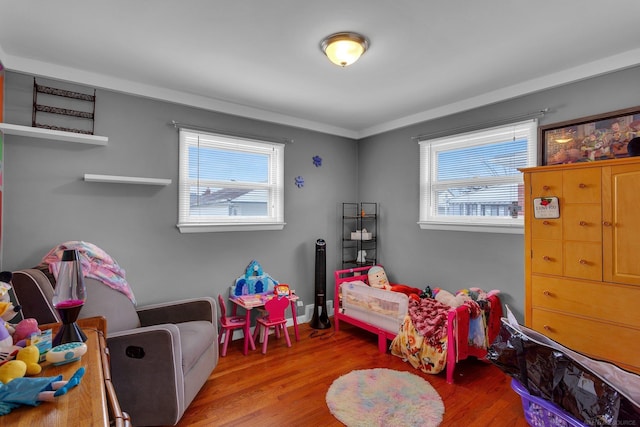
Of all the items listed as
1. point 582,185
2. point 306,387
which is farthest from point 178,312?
point 582,185

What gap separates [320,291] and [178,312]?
1.61 metres

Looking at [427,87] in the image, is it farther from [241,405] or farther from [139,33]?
[241,405]

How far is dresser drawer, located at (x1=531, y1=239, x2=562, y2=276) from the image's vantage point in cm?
220

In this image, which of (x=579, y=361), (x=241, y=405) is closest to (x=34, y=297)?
(x=241, y=405)

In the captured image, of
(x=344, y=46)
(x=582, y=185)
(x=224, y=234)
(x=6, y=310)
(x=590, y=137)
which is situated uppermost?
(x=344, y=46)

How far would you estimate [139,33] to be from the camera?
197cm

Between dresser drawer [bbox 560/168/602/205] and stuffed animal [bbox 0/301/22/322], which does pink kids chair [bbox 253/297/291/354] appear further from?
dresser drawer [bbox 560/168/602/205]

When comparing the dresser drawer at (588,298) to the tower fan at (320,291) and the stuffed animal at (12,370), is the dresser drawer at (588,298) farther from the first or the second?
the stuffed animal at (12,370)

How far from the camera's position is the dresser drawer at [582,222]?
6.68ft

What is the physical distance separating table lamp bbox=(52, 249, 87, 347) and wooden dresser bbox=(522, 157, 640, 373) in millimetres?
2731

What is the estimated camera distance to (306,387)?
238 centimetres

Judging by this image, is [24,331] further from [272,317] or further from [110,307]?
[272,317]

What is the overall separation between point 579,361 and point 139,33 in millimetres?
3131

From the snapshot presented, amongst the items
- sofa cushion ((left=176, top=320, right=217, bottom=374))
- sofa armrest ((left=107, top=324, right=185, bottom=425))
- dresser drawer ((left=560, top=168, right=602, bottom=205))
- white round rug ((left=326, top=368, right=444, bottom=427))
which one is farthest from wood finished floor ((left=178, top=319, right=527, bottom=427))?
dresser drawer ((left=560, top=168, right=602, bottom=205))
